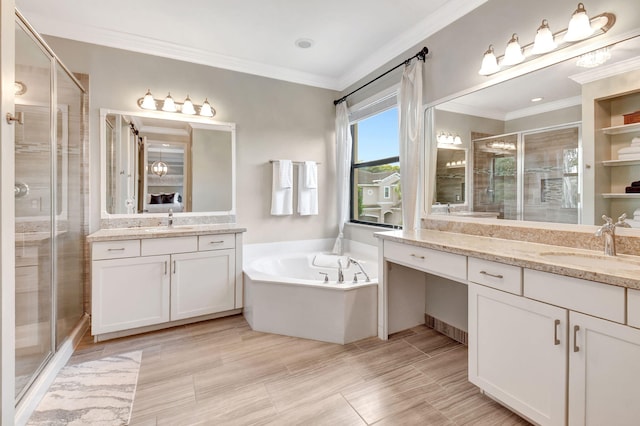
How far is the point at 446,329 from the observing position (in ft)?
8.25

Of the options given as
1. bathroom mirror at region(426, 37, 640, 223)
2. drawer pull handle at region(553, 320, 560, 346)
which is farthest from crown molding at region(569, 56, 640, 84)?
drawer pull handle at region(553, 320, 560, 346)

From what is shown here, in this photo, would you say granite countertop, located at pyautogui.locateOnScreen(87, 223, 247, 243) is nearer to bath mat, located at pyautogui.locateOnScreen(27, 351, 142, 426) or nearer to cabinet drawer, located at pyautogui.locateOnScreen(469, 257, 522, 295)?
bath mat, located at pyautogui.locateOnScreen(27, 351, 142, 426)

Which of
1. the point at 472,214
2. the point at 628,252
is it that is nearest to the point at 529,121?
the point at 472,214

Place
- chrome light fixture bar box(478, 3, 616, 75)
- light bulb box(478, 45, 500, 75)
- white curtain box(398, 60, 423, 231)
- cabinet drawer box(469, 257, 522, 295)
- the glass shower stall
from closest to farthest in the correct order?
cabinet drawer box(469, 257, 522, 295)
chrome light fixture bar box(478, 3, 616, 75)
the glass shower stall
light bulb box(478, 45, 500, 75)
white curtain box(398, 60, 423, 231)

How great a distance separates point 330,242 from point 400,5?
100 inches

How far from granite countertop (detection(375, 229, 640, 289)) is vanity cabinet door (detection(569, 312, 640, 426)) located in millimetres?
188

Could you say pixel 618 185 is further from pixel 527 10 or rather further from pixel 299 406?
pixel 299 406

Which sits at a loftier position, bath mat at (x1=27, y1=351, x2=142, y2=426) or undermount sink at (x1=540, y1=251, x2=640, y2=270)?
undermount sink at (x1=540, y1=251, x2=640, y2=270)

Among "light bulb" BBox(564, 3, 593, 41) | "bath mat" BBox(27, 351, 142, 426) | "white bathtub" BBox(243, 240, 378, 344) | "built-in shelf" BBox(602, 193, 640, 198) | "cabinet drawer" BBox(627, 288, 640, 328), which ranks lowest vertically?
"bath mat" BBox(27, 351, 142, 426)

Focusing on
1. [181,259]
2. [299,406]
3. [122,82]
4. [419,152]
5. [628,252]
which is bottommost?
[299,406]

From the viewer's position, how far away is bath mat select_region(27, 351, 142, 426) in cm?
157

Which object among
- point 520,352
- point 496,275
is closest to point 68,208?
point 496,275

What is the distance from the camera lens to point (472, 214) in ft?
7.58

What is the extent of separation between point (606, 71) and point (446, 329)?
201cm
